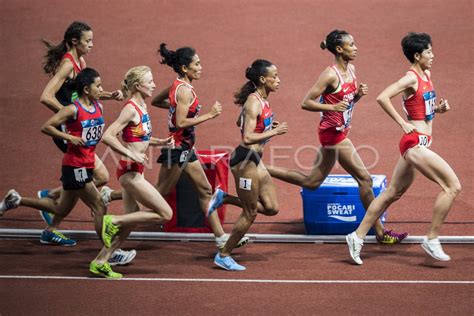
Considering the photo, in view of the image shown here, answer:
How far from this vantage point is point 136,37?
64.2ft

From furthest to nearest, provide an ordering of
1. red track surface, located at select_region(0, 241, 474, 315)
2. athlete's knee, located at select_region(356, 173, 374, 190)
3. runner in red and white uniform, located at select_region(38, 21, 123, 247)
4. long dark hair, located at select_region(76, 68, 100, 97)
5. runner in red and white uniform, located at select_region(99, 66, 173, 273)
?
runner in red and white uniform, located at select_region(38, 21, 123, 247) → athlete's knee, located at select_region(356, 173, 374, 190) → long dark hair, located at select_region(76, 68, 100, 97) → runner in red and white uniform, located at select_region(99, 66, 173, 273) → red track surface, located at select_region(0, 241, 474, 315)

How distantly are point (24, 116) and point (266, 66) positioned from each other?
6.91m

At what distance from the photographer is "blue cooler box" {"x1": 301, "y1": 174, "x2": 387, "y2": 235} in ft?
36.4

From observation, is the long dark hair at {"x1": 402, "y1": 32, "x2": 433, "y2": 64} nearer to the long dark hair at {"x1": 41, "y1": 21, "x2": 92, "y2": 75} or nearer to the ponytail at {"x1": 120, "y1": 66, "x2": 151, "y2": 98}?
the ponytail at {"x1": 120, "y1": 66, "x2": 151, "y2": 98}

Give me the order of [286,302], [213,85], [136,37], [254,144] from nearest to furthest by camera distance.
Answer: [286,302], [254,144], [213,85], [136,37]

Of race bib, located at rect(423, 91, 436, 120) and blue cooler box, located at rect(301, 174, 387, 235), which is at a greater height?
race bib, located at rect(423, 91, 436, 120)

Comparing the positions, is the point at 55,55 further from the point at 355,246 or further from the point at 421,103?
the point at 421,103

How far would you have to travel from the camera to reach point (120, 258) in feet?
34.1

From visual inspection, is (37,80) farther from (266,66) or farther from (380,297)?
(380,297)

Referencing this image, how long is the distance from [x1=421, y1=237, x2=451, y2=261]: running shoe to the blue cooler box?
1.06m

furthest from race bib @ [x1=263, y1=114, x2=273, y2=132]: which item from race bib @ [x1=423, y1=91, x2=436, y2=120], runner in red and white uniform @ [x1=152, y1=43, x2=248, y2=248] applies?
race bib @ [x1=423, y1=91, x2=436, y2=120]

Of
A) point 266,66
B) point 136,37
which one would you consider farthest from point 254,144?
point 136,37

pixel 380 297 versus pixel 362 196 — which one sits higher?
pixel 362 196

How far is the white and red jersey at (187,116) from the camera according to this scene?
34.6 ft
